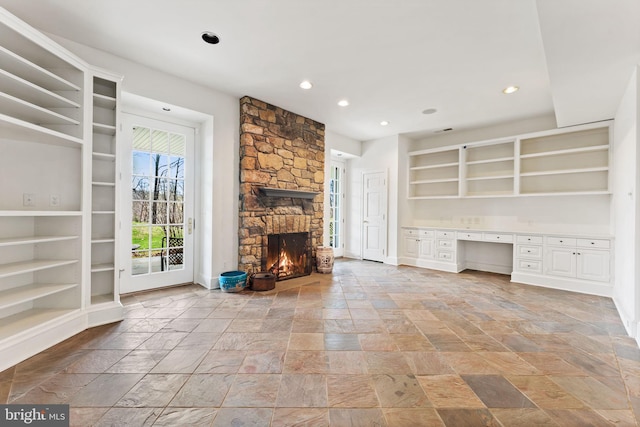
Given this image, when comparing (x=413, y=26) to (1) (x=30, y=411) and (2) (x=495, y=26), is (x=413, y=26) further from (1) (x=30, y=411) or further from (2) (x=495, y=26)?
(1) (x=30, y=411)

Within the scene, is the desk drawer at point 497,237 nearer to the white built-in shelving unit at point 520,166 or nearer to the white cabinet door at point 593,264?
the white built-in shelving unit at point 520,166

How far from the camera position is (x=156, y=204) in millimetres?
3787

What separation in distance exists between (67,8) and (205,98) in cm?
157

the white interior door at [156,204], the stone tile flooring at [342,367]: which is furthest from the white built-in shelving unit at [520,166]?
the white interior door at [156,204]

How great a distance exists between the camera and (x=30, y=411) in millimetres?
1525

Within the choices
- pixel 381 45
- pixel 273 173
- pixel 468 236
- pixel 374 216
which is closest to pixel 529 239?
pixel 468 236

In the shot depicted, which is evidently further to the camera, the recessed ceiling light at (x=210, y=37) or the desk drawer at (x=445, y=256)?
the desk drawer at (x=445, y=256)

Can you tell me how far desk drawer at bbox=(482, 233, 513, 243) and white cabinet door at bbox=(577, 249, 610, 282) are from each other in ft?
2.90

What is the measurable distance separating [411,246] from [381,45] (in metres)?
4.19

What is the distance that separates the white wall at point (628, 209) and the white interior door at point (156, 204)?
17.1 ft

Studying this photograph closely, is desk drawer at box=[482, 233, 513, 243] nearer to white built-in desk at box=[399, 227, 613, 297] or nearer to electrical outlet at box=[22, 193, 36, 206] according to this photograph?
white built-in desk at box=[399, 227, 613, 297]

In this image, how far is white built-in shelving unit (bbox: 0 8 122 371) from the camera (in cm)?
222

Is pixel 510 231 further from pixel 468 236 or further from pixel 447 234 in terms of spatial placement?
pixel 447 234

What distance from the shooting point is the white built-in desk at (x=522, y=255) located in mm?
3867
